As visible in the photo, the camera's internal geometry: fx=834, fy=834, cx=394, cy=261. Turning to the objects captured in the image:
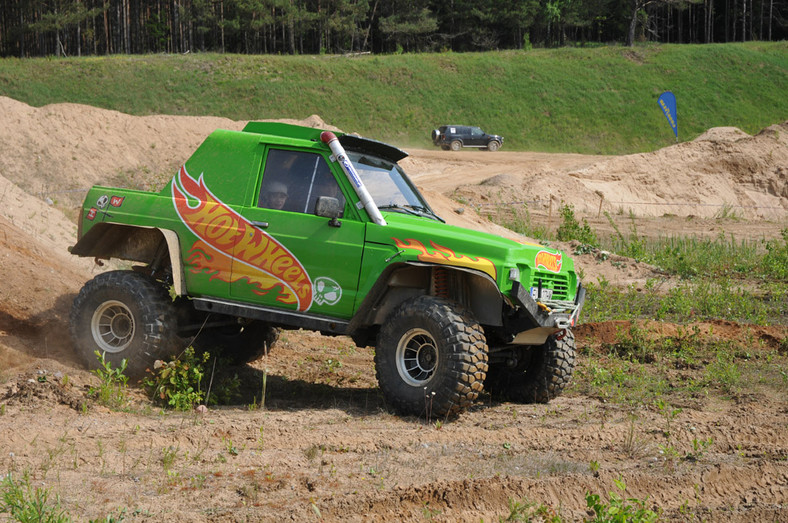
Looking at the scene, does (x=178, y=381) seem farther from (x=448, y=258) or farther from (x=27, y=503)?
(x=27, y=503)

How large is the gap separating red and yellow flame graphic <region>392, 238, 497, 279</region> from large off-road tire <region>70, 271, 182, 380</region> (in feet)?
8.05

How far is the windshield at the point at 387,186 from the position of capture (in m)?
7.59

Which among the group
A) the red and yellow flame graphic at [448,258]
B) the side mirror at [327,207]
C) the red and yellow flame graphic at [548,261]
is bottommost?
the red and yellow flame graphic at [548,261]

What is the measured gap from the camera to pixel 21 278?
9773 millimetres

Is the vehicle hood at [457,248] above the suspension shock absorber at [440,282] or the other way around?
above

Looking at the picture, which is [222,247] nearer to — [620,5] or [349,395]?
[349,395]

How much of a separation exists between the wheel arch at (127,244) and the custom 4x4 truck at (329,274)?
0.05 ft

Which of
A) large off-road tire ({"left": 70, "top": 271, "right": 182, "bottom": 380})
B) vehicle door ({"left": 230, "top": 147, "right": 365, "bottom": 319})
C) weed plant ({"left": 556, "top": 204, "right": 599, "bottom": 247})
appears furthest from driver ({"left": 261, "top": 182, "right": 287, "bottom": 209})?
weed plant ({"left": 556, "top": 204, "right": 599, "bottom": 247})

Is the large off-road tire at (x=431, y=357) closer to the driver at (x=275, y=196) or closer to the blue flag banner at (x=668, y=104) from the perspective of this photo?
the driver at (x=275, y=196)

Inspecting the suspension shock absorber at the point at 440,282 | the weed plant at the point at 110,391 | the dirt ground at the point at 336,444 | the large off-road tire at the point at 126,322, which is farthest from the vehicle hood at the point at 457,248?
the weed plant at the point at 110,391

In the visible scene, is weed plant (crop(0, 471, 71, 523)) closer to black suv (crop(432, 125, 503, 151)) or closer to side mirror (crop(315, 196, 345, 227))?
side mirror (crop(315, 196, 345, 227))

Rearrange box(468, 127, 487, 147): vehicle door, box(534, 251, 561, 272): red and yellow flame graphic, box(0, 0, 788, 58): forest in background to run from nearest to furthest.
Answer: box(534, 251, 561, 272): red and yellow flame graphic, box(468, 127, 487, 147): vehicle door, box(0, 0, 788, 58): forest in background

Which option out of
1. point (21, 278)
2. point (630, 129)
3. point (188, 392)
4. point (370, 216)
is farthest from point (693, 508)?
point (630, 129)

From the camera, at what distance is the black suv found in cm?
4412
